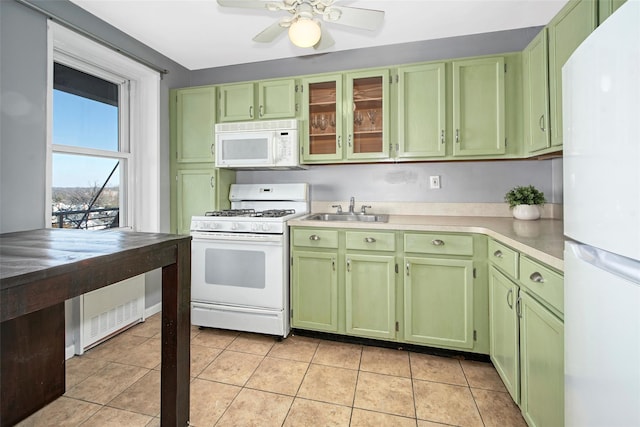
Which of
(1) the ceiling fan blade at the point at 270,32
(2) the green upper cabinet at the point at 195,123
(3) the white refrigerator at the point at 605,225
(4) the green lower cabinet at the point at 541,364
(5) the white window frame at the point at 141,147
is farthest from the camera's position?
(2) the green upper cabinet at the point at 195,123

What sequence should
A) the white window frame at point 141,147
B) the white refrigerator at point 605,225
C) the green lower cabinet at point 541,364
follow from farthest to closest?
the white window frame at point 141,147, the green lower cabinet at point 541,364, the white refrigerator at point 605,225

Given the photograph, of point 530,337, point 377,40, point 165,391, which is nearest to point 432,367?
point 530,337

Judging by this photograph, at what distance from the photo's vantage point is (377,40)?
8.59ft

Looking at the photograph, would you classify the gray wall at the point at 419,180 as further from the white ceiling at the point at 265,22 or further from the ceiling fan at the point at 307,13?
the ceiling fan at the point at 307,13

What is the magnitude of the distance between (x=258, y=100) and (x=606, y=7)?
226 cm

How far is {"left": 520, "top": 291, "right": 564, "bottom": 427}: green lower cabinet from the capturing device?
1.07 meters

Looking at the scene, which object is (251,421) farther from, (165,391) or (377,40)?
(377,40)

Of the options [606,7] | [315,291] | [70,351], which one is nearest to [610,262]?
[606,7]

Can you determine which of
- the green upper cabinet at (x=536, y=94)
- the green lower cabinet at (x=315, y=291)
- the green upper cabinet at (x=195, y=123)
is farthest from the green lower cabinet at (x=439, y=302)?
the green upper cabinet at (x=195, y=123)

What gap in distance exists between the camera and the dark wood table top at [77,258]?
0.84 meters

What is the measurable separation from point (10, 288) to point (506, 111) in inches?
109

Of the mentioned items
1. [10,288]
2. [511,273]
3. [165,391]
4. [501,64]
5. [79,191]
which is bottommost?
[165,391]

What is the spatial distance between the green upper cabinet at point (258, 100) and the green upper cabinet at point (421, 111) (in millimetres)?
897

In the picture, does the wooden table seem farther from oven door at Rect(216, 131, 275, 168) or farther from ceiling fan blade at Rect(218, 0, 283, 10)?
oven door at Rect(216, 131, 275, 168)
